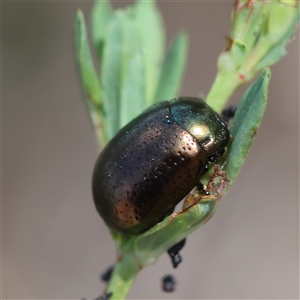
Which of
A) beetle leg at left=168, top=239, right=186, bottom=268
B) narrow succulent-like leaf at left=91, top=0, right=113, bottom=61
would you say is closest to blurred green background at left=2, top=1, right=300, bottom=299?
beetle leg at left=168, top=239, right=186, bottom=268

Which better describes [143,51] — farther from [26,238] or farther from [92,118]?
[26,238]

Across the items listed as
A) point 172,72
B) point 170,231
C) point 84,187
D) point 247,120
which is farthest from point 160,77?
point 84,187

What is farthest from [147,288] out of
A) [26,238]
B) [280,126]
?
[280,126]

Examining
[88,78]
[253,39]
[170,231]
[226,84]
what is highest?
[253,39]

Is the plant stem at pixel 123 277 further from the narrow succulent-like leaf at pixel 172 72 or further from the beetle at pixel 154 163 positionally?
the narrow succulent-like leaf at pixel 172 72

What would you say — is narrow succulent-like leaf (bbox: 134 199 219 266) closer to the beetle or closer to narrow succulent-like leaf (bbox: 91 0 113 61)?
the beetle

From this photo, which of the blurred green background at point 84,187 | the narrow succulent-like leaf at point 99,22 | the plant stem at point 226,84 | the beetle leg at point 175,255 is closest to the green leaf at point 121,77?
the narrow succulent-like leaf at point 99,22

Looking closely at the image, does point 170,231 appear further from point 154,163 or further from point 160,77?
point 160,77
